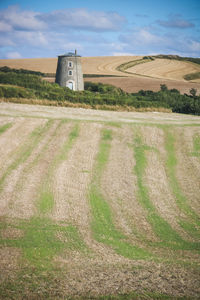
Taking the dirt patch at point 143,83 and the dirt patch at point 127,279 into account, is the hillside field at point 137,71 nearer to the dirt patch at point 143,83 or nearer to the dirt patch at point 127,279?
the dirt patch at point 143,83

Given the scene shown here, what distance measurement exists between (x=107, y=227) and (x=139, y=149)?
12699 mm

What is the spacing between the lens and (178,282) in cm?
1059

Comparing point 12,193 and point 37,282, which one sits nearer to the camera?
point 37,282

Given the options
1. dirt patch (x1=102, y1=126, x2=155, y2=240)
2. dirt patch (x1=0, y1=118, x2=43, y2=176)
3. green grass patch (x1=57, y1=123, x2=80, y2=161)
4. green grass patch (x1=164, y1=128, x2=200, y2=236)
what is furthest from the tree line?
dirt patch (x1=102, y1=126, x2=155, y2=240)

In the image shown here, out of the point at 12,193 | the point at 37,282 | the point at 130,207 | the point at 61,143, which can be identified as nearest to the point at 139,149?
the point at 61,143

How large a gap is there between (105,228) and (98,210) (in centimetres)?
189

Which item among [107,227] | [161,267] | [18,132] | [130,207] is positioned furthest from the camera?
[18,132]

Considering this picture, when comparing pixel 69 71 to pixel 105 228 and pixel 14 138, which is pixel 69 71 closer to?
pixel 14 138

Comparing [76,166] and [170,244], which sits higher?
[76,166]

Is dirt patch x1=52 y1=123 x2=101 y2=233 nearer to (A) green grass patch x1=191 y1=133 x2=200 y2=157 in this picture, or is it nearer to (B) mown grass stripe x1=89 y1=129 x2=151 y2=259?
(B) mown grass stripe x1=89 y1=129 x2=151 y2=259

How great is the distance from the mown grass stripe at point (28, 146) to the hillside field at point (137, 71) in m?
45.5

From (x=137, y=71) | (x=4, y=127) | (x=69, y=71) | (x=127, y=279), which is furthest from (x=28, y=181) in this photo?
(x=137, y=71)

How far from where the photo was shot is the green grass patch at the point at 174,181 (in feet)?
56.7

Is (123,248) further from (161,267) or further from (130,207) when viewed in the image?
(130,207)
